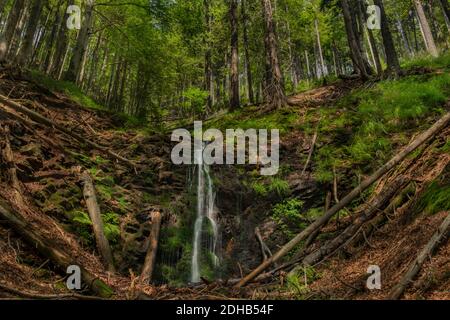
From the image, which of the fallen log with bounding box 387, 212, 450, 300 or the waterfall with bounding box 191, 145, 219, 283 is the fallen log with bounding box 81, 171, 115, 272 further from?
the fallen log with bounding box 387, 212, 450, 300

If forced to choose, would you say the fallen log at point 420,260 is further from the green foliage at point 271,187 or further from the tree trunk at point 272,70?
the tree trunk at point 272,70

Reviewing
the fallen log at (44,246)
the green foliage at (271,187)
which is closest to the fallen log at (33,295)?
the fallen log at (44,246)

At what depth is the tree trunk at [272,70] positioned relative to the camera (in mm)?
15203

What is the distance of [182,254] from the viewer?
10125 millimetres

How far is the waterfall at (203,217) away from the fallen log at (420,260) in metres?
6.13

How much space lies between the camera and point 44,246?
22.0 ft

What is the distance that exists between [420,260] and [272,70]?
478 inches

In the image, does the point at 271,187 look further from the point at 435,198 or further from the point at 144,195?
the point at 435,198

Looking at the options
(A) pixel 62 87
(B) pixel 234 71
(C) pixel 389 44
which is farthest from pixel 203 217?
(C) pixel 389 44

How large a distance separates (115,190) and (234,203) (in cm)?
333

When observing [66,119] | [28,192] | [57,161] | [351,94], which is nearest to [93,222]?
[28,192]

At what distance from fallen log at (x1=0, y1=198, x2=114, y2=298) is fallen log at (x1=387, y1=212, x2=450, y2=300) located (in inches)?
178

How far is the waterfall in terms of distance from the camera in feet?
33.6

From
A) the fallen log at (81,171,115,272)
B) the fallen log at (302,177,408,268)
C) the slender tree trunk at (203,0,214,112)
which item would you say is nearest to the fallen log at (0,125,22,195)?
the fallen log at (81,171,115,272)
